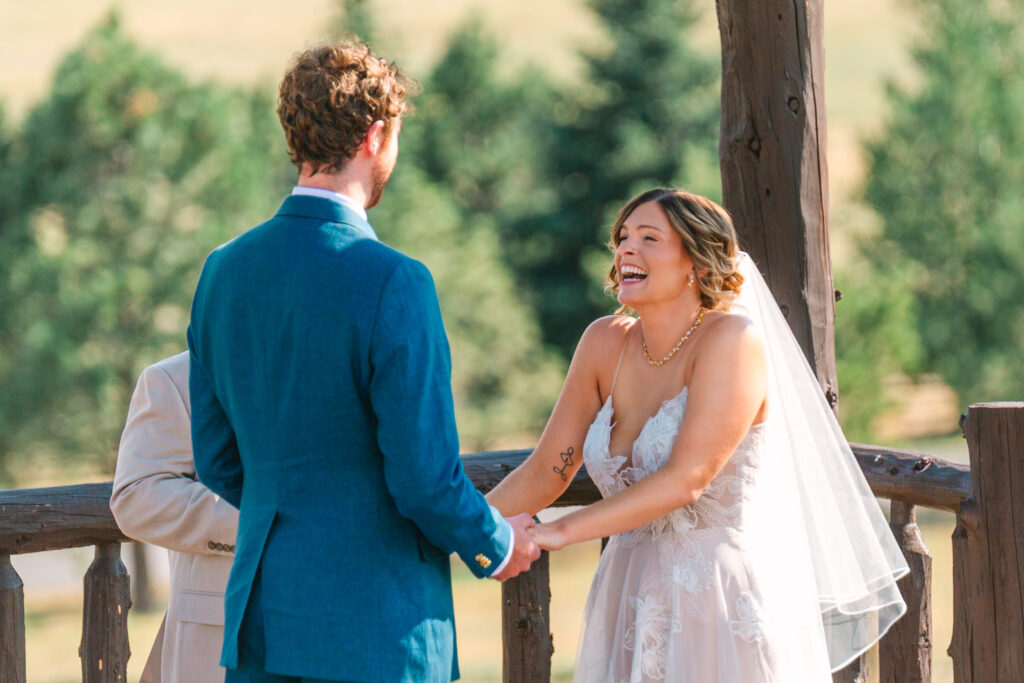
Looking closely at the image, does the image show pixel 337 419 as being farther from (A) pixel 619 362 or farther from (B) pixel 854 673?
(B) pixel 854 673

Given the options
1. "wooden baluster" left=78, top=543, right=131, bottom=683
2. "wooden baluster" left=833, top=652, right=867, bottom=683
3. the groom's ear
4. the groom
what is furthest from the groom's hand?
"wooden baluster" left=833, top=652, right=867, bottom=683

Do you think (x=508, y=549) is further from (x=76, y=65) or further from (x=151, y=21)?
(x=151, y=21)

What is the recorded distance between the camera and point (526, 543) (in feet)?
7.23

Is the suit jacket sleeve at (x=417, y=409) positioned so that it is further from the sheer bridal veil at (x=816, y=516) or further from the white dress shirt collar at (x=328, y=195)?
the sheer bridal veil at (x=816, y=516)

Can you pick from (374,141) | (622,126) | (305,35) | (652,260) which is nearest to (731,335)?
(652,260)

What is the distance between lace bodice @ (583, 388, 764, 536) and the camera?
2.55 metres

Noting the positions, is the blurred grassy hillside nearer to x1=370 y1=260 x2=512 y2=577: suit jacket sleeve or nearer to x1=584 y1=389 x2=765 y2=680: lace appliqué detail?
x1=584 y1=389 x2=765 y2=680: lace appliqué detail

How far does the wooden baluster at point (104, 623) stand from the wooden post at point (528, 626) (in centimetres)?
91

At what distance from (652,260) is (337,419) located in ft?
3.25

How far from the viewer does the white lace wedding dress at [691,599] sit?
8.17 feet

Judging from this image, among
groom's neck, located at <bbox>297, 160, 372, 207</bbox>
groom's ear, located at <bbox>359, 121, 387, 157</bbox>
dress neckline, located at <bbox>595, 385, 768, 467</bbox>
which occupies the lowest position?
dress neckline, located at <bbox>595, 385, 768, 467</bbox>

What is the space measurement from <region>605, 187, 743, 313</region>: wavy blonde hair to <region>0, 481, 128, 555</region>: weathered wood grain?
1.37 m

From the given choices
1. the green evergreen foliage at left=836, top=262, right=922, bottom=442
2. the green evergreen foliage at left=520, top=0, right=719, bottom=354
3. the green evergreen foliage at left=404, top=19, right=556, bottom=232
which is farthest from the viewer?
the green evergreen foliage at left=404, top=19, right=556, bottom=232

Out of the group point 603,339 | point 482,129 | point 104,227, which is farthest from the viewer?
point 482,129
